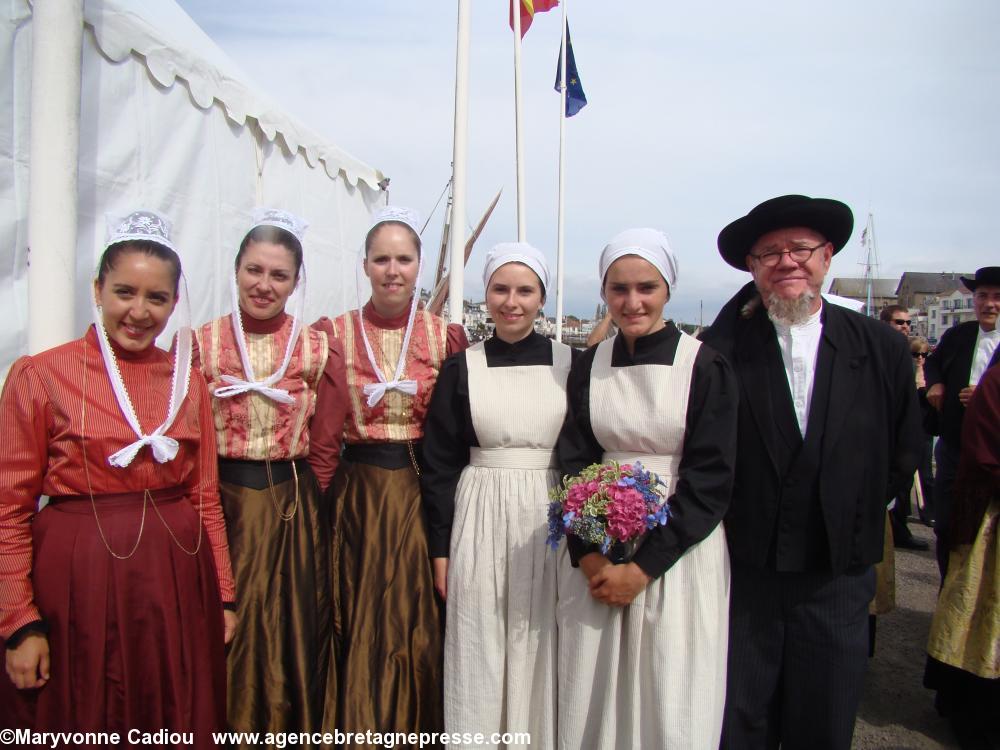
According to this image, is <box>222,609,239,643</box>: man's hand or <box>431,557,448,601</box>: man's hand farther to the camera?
<box>431,557,448,601</box>: man's hand

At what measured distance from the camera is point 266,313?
2.20m

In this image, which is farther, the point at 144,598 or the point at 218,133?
the point at 218,133

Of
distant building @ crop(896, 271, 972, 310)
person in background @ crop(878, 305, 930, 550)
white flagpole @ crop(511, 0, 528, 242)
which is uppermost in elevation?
distant building @ crop(896, 271, 972, 310)

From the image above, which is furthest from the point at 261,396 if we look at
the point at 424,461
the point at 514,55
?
the point at 514,55

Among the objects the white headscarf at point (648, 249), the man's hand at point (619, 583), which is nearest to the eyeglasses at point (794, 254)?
the white headscarf at point (648, 249)

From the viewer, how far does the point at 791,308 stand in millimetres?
2084

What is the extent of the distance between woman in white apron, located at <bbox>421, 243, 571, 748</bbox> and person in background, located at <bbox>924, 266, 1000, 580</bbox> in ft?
9.16

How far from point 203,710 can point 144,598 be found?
0.39 m

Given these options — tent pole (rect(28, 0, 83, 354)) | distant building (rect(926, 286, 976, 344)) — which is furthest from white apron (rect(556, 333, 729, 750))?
distant building (rect(926, 286, 976, 344))

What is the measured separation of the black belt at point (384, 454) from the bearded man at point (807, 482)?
1146 millimetres

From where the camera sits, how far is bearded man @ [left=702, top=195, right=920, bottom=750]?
198 centimetres

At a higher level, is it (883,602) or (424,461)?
(424,461)

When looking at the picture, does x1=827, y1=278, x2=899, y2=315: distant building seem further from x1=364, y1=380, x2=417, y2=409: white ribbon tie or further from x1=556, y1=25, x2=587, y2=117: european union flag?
x1=364, y1=380, x2=417, y2=409: white ribbon tie

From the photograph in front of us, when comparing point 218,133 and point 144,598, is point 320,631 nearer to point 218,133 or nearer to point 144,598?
point 144,598
